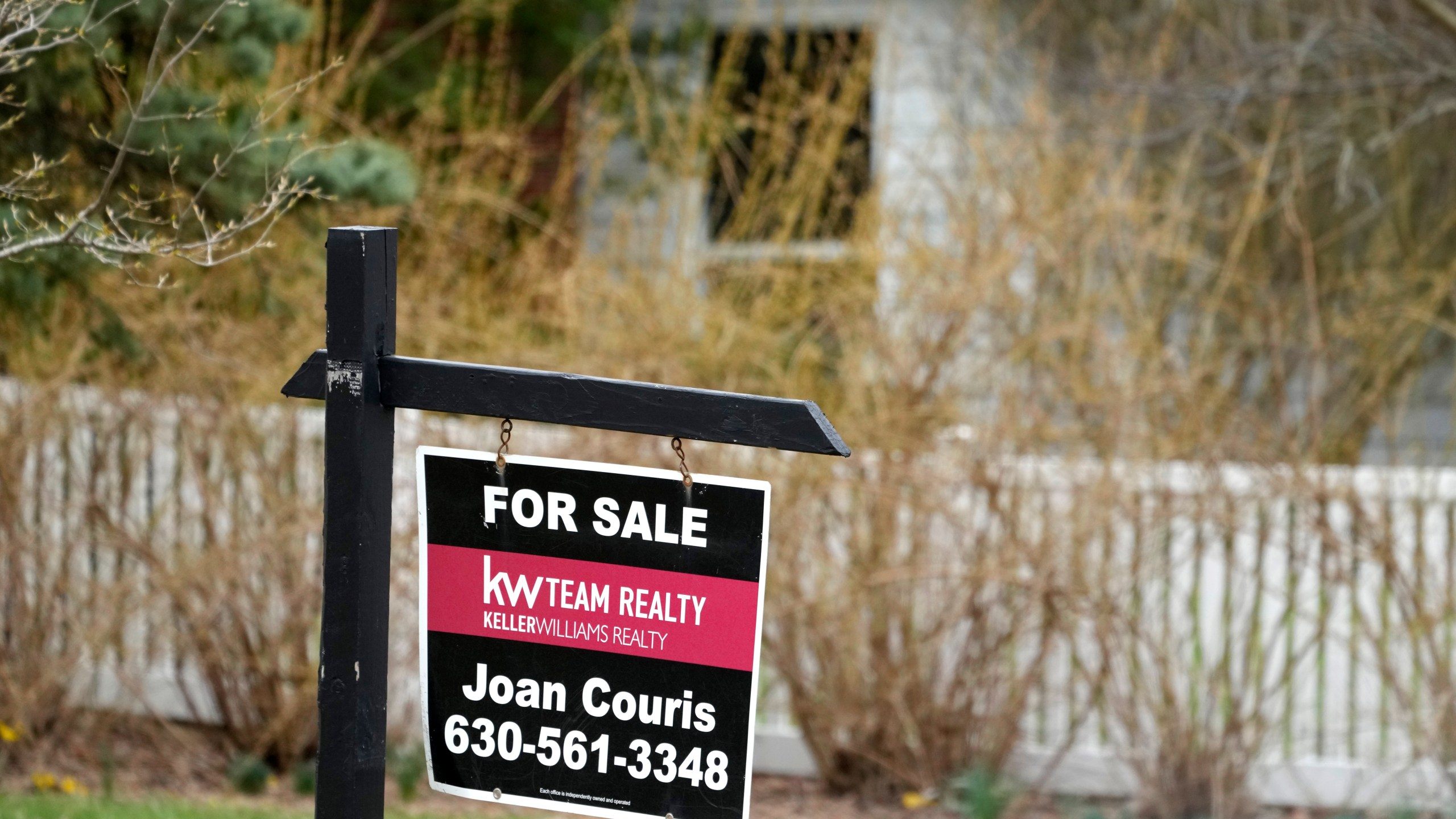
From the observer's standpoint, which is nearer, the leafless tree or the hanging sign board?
the hanging sign board

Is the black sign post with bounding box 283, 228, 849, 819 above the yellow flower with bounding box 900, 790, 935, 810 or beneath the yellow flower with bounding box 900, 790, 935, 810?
above

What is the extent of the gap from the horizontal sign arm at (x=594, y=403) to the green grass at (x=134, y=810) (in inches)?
97.6

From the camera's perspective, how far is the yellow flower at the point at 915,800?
5414mm

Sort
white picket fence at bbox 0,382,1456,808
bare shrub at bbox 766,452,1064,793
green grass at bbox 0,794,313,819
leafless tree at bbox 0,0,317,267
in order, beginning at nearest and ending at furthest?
1. leafless tree at bbox 0,0,317,267
2. green grass at bbox 0,794,313,819
3. white picket fence at bbox 0,382,1456,808
4. bare shrub at bbox 766,452,1064,793

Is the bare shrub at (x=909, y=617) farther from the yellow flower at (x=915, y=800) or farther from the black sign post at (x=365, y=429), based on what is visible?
the black sign post at (x=365, y=429)

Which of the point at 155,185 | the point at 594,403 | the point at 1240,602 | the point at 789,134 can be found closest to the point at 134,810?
the point at 155,185

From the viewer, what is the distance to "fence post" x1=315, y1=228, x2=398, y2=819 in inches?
98.2

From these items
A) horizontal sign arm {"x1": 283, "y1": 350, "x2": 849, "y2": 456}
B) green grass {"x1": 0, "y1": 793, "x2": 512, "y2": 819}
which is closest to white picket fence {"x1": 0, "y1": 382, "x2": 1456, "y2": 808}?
green grass {"x1": 0, "y1": 793, "x2": 512, "y2": 819}

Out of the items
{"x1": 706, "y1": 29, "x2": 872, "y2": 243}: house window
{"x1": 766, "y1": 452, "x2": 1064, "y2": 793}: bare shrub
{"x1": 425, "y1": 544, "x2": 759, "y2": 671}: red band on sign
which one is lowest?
{"x1": 766, "y1": 452, "x2": 1064, "y2": 793}: bare shrub

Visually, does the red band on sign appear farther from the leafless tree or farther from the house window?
the house window

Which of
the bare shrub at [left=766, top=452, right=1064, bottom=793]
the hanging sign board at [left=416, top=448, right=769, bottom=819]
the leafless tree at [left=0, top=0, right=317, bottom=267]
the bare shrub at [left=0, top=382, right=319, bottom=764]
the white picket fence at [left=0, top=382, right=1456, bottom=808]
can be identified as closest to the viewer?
the hanging sign board at [left=416, top=448, right=769, bottom=819]

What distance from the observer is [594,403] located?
2.45 meters

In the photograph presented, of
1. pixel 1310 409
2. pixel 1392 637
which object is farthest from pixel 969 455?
pixel 1392 637

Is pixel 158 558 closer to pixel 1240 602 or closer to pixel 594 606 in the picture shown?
pixel 594 606
